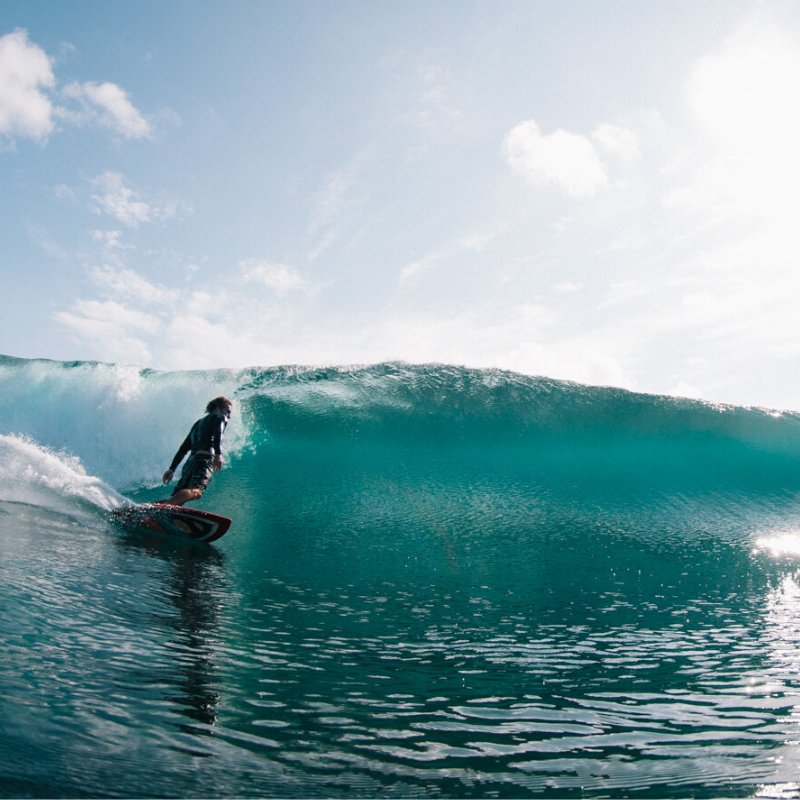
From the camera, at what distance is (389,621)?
11.6ft

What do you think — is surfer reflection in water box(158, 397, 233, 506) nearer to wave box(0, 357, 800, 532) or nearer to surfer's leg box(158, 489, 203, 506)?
surfer's leg box(158, 489, 203, 506)

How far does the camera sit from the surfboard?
19.9 feet

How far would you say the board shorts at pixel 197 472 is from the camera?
6.79m

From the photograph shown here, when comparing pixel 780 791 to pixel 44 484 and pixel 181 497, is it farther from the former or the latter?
pixel 44 484

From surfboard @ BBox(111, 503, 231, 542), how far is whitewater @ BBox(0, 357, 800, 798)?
227 mm

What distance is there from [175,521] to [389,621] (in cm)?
359

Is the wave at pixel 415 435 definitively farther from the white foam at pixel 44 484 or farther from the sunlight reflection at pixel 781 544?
the sunlight reflection at pixel 781 544

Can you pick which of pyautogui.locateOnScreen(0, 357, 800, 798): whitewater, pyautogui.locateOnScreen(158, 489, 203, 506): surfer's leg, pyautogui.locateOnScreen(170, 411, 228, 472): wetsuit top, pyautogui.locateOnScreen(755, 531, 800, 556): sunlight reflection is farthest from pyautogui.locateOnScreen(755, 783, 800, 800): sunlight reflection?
pyautogui.locateOnScreen(755, 531, 800, 556): sunlight reflection

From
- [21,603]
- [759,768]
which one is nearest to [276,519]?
[21,603]

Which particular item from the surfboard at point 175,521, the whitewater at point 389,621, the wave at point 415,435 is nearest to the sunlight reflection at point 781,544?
the whitewater at point 389,621

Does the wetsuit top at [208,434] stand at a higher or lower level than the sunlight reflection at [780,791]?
higher

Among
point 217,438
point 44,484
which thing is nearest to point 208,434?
point 217,438

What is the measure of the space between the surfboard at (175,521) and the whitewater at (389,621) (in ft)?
0.75

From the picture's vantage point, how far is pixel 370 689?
2.36 meters
